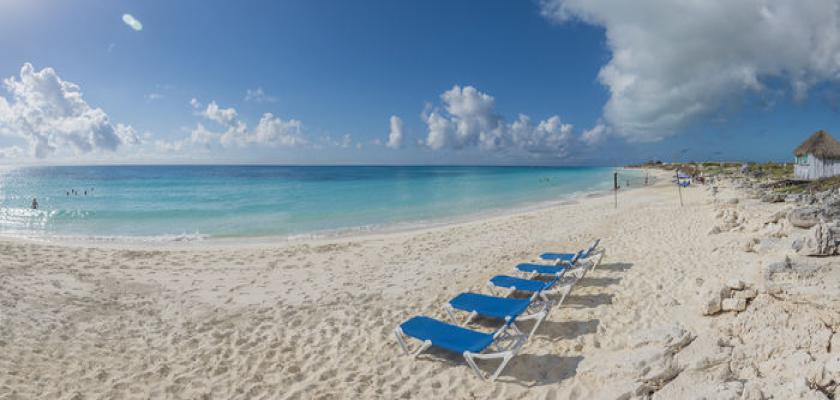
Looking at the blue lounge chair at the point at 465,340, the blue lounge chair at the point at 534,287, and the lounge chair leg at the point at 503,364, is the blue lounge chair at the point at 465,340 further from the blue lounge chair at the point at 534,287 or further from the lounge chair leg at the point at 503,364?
the blue lounge chair at the point at 534,287

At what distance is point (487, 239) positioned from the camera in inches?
475

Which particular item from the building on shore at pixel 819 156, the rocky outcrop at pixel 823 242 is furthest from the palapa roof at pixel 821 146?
the rocky outcrop at pixel 823 242

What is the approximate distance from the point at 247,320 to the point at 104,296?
3399 millimetres

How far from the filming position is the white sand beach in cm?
360

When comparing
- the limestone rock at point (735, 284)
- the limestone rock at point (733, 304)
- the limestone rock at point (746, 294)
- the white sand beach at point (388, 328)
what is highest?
the limestone rock at point (735, 284)

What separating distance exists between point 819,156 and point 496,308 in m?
30.5

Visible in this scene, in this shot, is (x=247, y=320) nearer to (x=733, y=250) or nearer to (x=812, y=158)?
(x=733, y=250)

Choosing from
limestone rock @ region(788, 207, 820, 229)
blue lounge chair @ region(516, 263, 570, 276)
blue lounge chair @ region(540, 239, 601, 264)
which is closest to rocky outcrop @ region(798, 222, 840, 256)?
blue lounge chair @ region(516, 263, 570, 276)

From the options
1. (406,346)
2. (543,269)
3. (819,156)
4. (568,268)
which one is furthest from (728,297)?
(819,156)

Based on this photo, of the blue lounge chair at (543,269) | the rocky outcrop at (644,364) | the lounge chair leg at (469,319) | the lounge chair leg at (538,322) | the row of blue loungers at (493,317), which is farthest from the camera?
the blue lounge chair at (543,269)

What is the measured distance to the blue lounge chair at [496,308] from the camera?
5142 mm

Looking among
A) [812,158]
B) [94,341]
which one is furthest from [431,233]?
[812,158]

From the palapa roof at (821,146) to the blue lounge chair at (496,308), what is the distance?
2949 cm

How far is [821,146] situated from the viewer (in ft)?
79.4
